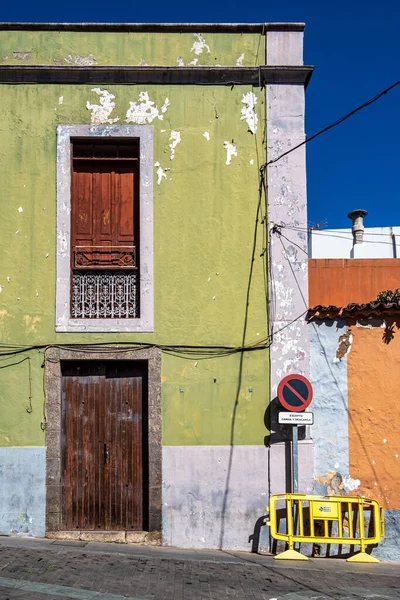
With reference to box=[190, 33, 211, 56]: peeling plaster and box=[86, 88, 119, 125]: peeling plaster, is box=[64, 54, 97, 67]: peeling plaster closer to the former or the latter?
box=[86, 88, 119, 125]: peeling plaster

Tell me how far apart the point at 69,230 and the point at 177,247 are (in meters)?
1.58

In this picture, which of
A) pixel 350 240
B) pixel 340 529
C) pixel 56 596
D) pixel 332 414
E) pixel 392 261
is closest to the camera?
pixel 56 596

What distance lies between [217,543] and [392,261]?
697cm

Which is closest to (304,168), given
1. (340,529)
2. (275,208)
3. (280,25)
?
(275,208)

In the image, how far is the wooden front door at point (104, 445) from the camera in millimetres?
9656

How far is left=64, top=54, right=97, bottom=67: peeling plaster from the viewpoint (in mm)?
10188

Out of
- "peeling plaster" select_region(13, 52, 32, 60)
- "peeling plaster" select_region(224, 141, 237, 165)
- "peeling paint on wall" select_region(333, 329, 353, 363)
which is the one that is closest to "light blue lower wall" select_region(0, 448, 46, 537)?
"peeling paint on wall" select_region(333, 329, 353, 363)

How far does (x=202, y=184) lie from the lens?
33.0 feet

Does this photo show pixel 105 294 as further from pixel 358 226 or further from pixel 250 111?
pixel 358 226

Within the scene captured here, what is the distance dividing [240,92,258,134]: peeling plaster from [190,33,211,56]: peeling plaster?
3.02 feet

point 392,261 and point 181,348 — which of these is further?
point 392,261

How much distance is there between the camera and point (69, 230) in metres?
9.94

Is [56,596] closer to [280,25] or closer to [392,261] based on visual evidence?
[280,25]

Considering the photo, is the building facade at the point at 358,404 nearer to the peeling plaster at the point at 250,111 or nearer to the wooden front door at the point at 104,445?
the wooden front door at the point at 104,445
